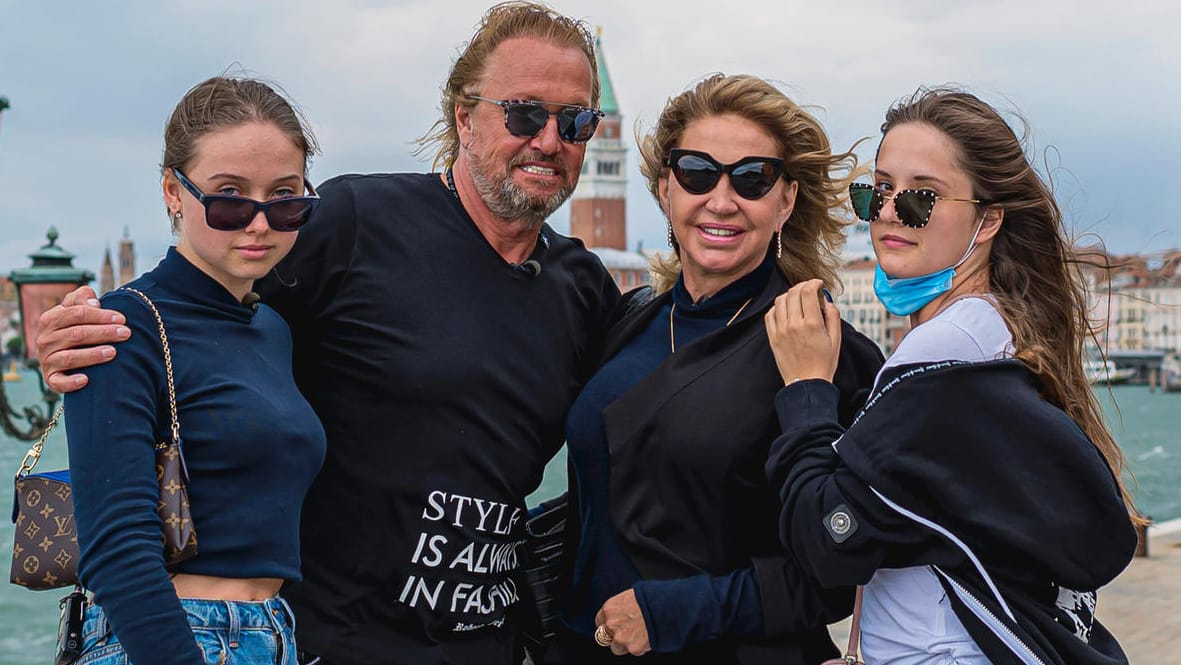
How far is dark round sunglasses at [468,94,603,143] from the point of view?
2.79 m

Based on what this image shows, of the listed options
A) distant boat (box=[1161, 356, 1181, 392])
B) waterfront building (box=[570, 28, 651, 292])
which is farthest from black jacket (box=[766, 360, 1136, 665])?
distant boat (box=[1161, 356, 1181, 392])

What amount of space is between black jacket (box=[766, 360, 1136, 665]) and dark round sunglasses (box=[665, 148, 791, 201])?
2.03 ft

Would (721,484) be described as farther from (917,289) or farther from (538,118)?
(538,118)

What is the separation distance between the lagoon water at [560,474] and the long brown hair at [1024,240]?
0.40 feet

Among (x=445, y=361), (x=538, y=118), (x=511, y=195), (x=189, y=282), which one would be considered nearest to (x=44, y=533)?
(x=189, y=282)

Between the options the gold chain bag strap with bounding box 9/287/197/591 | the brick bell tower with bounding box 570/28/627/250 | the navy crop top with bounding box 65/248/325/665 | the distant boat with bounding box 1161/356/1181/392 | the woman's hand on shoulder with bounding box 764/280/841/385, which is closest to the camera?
the navy crop top with bounding box 65/248/325/665

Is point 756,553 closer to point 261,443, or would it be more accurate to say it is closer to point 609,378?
point 609,378

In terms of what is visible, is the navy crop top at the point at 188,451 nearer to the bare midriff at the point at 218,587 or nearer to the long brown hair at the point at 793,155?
the bare midriff at the point at 218,587

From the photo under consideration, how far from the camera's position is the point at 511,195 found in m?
2.78

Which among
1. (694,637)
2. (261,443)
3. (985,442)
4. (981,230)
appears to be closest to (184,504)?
(261,443)

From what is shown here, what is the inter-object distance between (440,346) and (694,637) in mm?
766

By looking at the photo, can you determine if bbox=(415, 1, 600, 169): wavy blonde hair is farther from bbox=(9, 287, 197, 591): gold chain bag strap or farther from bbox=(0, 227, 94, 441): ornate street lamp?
bbox=(0, 227, 94, 441): ornate street lamp

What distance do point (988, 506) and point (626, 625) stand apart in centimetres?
76

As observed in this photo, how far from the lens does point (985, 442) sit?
2.04 metres
